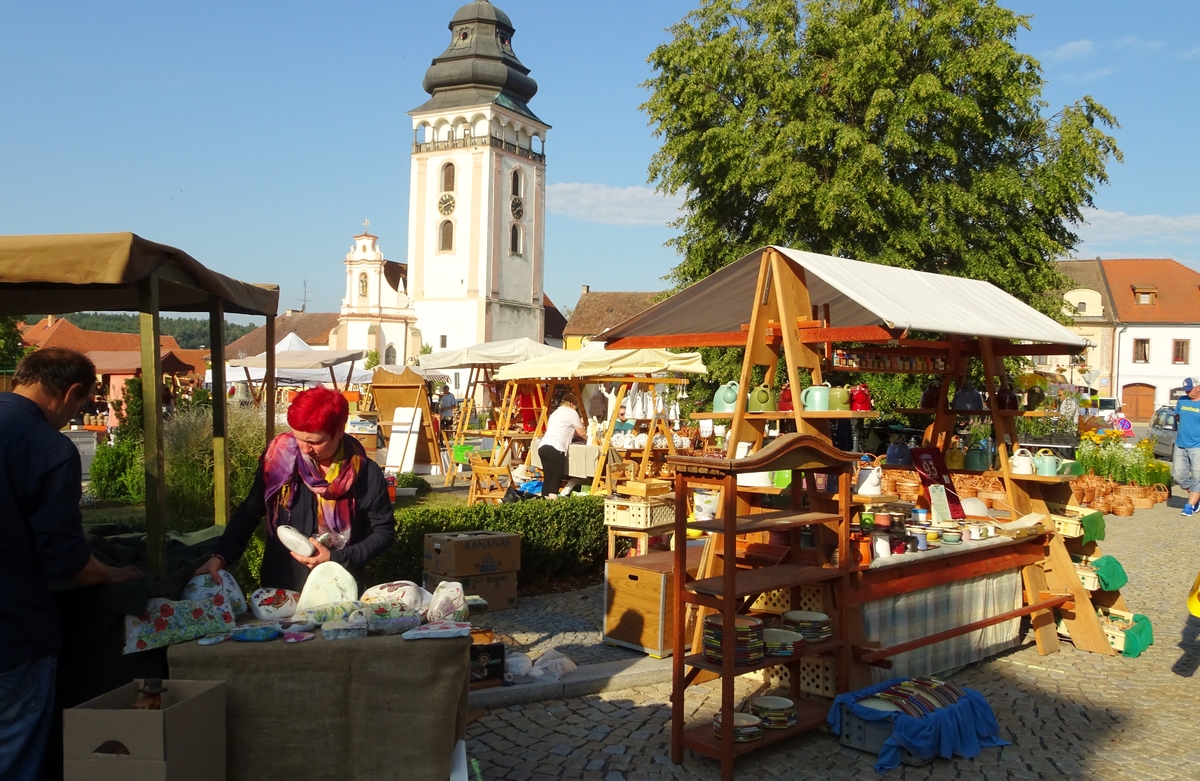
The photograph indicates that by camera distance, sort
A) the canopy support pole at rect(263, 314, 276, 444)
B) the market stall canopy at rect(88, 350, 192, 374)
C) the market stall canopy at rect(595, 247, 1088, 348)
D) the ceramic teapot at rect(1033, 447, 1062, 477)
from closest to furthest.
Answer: the market stall canopy at rect(595, 247, 1088, 348) → the canopy support pole at rect(263, 314, 276, 444) → the ceramic teapot at rect(1033, 447, 1062, 477) → the market stall canopy at rect(88, 350, 192, 374)

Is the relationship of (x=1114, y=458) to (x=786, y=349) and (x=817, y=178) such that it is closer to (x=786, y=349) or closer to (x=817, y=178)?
(x=817, y=178)

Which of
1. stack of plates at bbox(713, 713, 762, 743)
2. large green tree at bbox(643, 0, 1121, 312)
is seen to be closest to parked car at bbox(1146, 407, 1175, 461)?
large green tree at bbox(643, 0, 1121, 312)

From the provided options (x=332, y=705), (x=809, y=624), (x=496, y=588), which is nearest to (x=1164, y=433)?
(x=496, y=588)

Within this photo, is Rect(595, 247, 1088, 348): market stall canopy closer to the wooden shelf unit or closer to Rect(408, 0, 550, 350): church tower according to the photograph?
the wooden shelf unit

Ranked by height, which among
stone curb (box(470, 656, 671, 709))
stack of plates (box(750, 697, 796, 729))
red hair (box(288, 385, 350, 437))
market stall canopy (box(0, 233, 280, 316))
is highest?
market stall canopy (box(0, 233, 280, 316))

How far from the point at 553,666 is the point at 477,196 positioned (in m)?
54.3

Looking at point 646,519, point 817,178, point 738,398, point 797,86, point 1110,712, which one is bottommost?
point 1110,712

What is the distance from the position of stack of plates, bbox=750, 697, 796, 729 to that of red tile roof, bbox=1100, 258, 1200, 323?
5343 cm

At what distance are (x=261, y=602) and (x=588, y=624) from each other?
3.65m

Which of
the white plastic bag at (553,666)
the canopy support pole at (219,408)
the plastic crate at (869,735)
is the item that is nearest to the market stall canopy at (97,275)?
the canopy support pole at (219,408)

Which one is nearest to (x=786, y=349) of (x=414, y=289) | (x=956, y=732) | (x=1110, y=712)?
(x=956, y=732)

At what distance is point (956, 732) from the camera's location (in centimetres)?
484

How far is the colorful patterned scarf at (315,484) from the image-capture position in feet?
13.8

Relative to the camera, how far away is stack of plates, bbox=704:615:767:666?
462 cm
